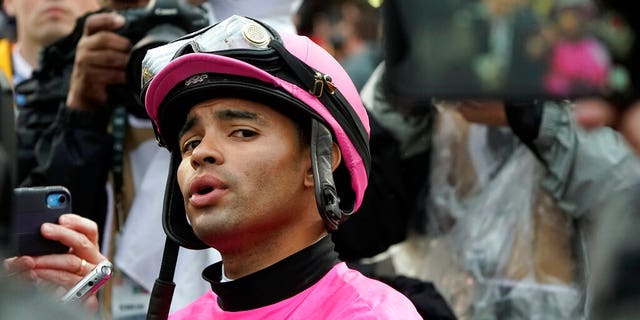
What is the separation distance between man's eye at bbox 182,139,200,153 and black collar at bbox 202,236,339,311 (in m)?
0.34

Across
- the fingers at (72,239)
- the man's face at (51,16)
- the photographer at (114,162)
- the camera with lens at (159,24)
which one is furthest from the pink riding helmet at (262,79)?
the man's face at (51,16)

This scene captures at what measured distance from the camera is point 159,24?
3.65 m

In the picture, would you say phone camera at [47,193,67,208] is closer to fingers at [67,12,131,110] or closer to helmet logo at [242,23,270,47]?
helmet logo at [242,23,270,47]

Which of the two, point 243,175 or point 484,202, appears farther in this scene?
point 484,202

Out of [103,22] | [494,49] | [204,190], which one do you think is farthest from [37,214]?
[494,49]

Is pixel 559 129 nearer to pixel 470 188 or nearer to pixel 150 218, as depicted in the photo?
pixel 470 188

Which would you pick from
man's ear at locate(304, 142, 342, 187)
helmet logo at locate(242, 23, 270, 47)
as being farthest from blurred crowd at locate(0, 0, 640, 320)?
helmet logo at locate(242, 23, 270, 47)

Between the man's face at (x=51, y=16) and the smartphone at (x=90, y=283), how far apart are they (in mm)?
1977

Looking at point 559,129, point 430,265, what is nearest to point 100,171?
point 430,265

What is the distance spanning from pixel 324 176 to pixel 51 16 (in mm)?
2376

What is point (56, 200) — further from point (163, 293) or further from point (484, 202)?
point (484, 202)

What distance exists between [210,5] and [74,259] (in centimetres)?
153

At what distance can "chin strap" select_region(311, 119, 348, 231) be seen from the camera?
2.44 metres

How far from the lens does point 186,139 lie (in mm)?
2570
